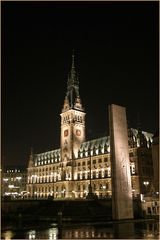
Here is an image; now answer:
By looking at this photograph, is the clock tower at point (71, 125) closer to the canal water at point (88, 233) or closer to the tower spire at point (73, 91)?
the tower spire at point (73, 91)

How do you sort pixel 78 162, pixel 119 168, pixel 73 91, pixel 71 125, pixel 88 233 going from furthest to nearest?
pixel 73 91
pixel 71 125
pixel 78 162
pixel 119 168
pixel 88 233

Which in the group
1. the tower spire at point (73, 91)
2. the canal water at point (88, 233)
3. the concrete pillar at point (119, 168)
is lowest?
the canal water at point (88, 233)

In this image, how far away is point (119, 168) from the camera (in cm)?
4888

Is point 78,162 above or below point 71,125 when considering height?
below

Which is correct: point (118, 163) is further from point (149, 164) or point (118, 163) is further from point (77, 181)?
point (77, 181)

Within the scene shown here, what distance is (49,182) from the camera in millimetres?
152375

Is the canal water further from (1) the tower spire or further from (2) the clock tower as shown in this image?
(1) the tower spire

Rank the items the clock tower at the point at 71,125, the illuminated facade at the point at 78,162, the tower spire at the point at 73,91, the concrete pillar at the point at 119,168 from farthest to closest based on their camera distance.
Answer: the tower spire at the point at 73,91, the clock tower at the point at 71,125, the illuminated facade at the point at 78,162, the concrete pillar at the point at 119,168

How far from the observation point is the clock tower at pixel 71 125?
142000mm

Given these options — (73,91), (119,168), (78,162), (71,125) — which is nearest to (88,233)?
(119,168)

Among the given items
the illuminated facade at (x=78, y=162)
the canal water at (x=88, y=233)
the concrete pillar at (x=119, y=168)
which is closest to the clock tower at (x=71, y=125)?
the illuminated facade at (x=78, y=162)

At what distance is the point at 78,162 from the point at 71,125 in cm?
1921

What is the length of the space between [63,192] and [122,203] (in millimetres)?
90985

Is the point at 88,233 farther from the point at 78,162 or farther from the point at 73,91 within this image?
the point at 73,91
